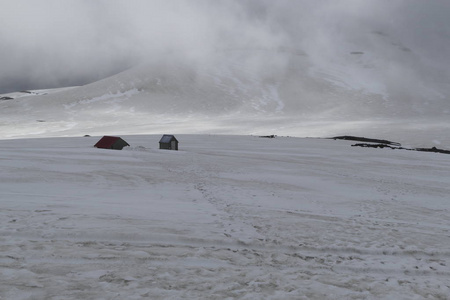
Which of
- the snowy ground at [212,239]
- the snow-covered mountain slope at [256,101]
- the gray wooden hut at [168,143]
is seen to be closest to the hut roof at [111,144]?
the gray wooden hut at [168,143]

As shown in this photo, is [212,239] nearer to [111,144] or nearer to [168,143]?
[111,144]

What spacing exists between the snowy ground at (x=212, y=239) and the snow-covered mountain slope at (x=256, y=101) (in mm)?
40945

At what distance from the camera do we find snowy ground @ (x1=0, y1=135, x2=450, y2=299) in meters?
4.88

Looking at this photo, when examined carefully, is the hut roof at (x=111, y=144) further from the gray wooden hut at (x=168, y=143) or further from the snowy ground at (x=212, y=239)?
the snowy ground at (x=212, y=239)

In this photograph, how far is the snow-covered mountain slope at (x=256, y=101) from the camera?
6488 cm

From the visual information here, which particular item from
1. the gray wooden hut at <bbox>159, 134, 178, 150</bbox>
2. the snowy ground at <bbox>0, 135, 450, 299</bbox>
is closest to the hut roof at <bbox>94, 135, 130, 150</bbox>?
the gray wooden hut at <bbox>159, 134, 178, 150</bbox>

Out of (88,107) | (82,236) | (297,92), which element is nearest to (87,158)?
(82,236)

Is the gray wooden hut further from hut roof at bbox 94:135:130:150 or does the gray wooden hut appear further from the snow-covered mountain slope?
the snow-covered mountain slope

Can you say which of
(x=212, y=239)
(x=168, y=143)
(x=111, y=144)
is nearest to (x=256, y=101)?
(x=168, y=143)

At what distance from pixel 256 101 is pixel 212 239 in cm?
9956

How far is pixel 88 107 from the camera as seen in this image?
317 feet

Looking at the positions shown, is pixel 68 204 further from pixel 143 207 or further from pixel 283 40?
pixel 283 40

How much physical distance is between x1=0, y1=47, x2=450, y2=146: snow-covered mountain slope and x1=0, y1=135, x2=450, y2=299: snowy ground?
4094 cm

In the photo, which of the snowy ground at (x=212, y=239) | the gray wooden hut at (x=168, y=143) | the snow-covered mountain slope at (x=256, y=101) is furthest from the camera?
the snow-covered mountain slope at (x=256, y=101)
